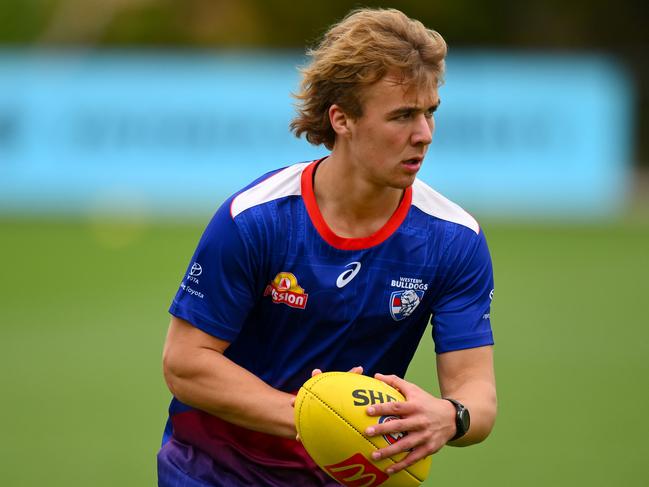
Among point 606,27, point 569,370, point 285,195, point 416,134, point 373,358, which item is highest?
point 606,27

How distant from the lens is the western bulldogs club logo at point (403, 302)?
17.2 ft

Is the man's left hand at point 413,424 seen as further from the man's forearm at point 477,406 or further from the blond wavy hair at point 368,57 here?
the blond wavy hair at point 368,57

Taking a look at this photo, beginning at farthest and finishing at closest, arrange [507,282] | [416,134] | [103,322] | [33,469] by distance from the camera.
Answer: [507,282] → [103,322] → [33,469] → [416,134]

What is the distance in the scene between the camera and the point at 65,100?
22953 mm

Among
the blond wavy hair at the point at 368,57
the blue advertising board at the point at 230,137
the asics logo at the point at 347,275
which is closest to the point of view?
the blond wavy hair at the point at 368,57

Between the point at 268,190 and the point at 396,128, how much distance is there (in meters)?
0.62

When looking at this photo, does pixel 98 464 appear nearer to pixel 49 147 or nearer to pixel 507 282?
pixel 507 282

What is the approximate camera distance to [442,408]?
4.82 meters

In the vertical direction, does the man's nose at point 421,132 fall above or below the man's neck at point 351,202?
above

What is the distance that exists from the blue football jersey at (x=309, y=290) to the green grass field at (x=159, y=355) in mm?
3030

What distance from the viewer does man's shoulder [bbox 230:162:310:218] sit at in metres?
5.13

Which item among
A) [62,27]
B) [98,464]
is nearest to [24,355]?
[98,464]

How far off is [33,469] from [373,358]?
12.5 ft

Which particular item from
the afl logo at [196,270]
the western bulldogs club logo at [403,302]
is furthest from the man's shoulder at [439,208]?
the afl logo at [196,270]
